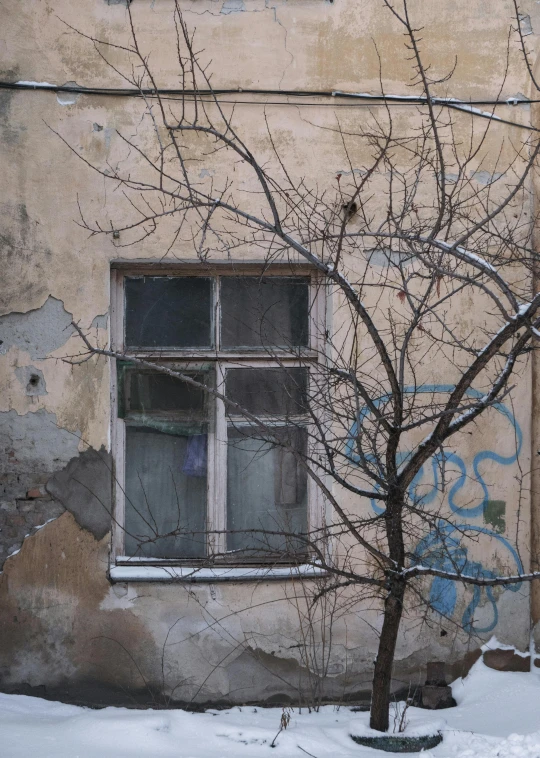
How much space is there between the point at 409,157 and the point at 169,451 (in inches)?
79.3

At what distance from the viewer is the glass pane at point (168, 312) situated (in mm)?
4582

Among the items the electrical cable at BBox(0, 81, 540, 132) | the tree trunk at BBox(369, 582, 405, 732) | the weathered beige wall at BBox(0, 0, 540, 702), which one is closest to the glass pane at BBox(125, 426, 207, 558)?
the weathered beige wall at BBox(0, 0, 540, 702)

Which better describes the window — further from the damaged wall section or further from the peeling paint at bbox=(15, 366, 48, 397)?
the peeling paint at bbox=(15, 366, 48, 397)

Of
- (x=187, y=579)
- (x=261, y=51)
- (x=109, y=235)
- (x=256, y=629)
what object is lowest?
(x=256, y=629)

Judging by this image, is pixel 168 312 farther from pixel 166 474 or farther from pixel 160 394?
pixel 166 474

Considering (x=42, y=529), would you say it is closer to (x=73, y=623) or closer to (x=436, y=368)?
(x=73, y=623)

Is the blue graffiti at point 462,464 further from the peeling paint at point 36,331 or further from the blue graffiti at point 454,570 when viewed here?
the peeling paint at point 36,331

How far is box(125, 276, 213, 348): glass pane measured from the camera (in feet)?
15.0

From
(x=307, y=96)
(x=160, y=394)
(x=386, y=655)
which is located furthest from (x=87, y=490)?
(x=307, y=96)

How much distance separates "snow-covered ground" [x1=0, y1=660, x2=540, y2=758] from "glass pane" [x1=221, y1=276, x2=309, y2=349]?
1885 mm

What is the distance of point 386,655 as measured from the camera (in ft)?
11.4

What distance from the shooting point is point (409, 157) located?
14.9ft

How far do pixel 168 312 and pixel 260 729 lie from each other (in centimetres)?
213

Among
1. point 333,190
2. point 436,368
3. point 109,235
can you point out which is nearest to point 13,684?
point 109,235
